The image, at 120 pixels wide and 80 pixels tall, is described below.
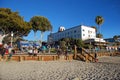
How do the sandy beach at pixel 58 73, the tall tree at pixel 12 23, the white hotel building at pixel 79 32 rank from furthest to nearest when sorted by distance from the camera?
the white hotel building at pixel 79 32 < the tall tree at pixel 12 23 < the sandy beach at pixel 58 73

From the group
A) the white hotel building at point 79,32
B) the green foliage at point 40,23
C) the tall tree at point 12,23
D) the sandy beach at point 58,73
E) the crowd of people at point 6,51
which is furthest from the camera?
the white hotel building at point 79,32

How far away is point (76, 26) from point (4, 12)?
3895 cm

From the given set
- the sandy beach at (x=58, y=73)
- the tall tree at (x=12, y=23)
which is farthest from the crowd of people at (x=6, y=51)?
the tall tree at (x=12, y=23)

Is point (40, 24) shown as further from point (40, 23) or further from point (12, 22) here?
point (12, 22)

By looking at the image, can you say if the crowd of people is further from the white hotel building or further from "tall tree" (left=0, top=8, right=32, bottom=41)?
the white hotel building

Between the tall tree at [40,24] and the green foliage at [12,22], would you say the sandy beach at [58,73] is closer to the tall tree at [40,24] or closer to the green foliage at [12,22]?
the green foliage at [12,22]

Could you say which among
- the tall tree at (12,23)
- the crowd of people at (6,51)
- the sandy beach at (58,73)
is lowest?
the sandy beach at (58,73)

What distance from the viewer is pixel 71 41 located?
197 feet

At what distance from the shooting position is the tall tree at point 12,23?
36906 mm

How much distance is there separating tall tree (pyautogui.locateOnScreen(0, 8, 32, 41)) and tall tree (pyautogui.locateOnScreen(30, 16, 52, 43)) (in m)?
9.88

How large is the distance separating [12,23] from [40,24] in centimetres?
1494

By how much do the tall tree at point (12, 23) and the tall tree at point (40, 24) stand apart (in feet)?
32.4

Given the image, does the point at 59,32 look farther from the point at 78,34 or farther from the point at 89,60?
the point at 89,60

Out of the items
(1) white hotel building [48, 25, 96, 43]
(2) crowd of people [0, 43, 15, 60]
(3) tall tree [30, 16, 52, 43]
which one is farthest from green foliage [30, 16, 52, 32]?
(2) crowd of people [0, 43, 15, 60]
